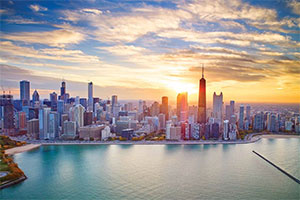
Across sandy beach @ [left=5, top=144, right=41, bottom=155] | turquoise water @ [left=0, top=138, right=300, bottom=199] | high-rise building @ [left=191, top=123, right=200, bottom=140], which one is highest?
high-rise building @ [left=191, top=123, right=200, bottom=140]

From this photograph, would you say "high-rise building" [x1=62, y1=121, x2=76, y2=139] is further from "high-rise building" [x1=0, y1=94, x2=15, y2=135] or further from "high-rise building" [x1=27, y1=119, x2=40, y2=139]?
"high-rise building" [x1=0, y1=94, x2=15, y2=135]

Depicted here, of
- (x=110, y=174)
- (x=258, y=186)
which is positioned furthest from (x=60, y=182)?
(x=258, y=186)

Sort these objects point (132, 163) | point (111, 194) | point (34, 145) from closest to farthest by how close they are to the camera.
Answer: point (111, 194) → point (132, 163) → point (34, 145)

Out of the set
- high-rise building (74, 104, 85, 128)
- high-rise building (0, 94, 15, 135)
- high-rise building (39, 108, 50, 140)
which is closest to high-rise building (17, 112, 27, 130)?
high-rise building (0, 94, 15, 135)

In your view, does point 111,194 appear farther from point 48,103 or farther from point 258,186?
point 48,103

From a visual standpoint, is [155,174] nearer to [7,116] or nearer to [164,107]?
[7,116]

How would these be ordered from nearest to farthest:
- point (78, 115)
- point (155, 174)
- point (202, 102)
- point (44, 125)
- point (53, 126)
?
1. point (155, 174)
2. point (44, 125)
3. point (53, 126)
4. point (78, 115)
5. point (202, 102)

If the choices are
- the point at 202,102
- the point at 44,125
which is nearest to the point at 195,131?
the point at 202,102

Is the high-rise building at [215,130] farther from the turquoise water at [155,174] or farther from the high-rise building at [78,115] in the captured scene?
the high-rise building at [78,115]
